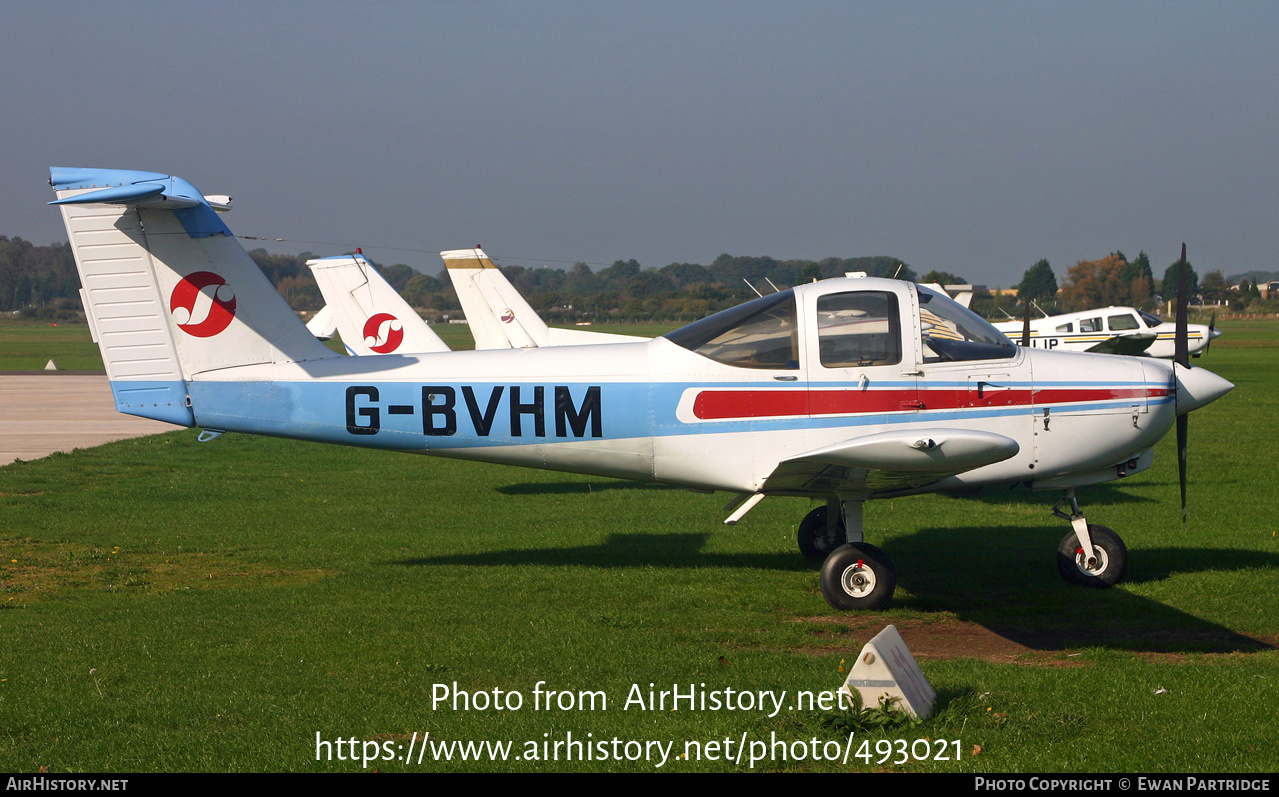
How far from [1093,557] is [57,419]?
24.1 metres

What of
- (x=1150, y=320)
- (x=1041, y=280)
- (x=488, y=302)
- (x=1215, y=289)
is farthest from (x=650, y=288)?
(x=488, y=302)

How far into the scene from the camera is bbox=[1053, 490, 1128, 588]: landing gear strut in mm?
8812

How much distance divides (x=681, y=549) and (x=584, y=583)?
70.1 inches

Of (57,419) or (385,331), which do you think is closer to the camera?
(385,331)

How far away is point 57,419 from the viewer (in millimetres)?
25016

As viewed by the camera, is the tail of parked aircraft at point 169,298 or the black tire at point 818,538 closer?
the tail of parked aircraft at point 169,298

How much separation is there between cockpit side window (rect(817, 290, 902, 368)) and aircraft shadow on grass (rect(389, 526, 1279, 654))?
2.06 metres

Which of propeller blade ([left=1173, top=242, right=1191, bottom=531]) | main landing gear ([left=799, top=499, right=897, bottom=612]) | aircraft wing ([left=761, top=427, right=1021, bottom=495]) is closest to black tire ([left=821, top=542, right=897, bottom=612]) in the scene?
main landing gear ([left=799, top=499, right=897, bottom=612])

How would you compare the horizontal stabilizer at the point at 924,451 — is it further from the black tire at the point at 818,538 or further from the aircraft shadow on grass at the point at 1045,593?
the black tire at the point at 818,538

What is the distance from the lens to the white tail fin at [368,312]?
16.8 metres

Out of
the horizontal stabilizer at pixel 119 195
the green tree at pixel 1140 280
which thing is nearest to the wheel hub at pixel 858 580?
the horizontal stabilizer at pixel 119 195

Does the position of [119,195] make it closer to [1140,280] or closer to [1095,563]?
[1095,563]

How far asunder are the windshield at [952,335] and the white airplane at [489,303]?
34.5 ft

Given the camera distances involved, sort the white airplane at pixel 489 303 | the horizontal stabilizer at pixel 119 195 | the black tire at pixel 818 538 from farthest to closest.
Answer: the white airplane at pixel 489 303 → the black tire at pixel 818 538 → the horizontal stabilizer at pixel 119 195
